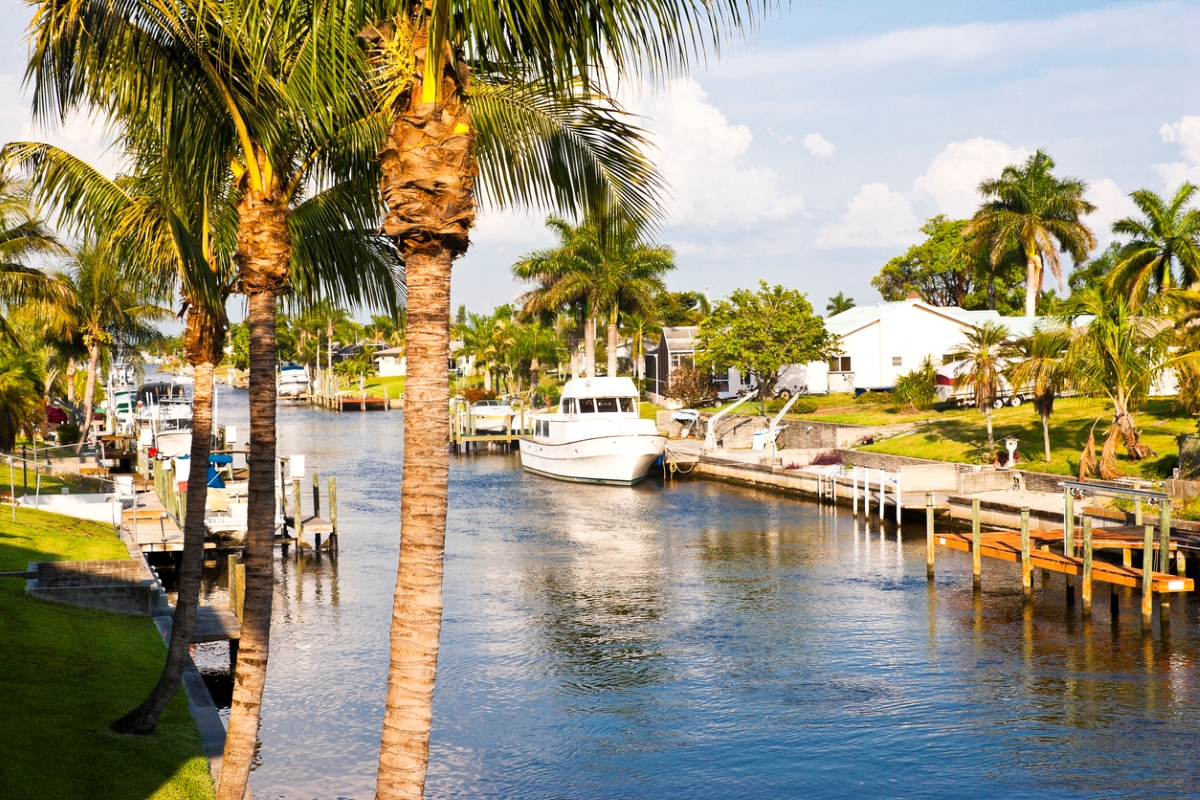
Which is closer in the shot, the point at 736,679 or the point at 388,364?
the point at 736,679

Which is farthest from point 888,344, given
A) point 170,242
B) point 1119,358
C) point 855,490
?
point 170,242

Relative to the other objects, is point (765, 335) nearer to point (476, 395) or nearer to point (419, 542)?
point (476, 395)

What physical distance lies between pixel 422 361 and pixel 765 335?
57.0 m

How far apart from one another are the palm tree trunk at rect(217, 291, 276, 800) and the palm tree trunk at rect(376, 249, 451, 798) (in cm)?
352

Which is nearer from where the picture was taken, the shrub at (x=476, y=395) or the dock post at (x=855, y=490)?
the dock post at (x=855, y=490)

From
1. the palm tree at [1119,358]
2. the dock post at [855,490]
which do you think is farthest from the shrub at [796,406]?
the palm tree at [1119,358]

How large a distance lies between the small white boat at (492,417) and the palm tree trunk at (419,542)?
6935cm

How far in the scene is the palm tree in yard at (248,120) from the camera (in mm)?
9312

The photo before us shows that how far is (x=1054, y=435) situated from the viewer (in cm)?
4184

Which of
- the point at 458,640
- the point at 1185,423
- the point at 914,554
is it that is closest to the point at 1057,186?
the point at 1185,423

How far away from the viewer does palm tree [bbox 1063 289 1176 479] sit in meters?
33.4

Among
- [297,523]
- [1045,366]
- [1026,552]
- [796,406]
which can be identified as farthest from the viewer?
[796,406]

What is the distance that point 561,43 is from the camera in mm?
7059

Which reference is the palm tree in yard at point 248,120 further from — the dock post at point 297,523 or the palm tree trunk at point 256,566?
the dock post at point 297,523
